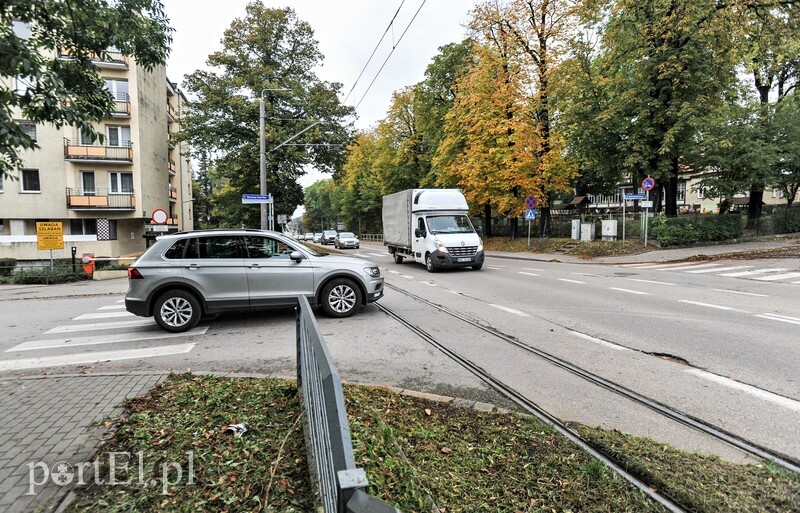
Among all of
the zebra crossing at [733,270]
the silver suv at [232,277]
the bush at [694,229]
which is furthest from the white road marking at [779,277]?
the silver suv at [232,277]

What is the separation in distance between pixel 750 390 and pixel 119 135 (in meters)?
36.7

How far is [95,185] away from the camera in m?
29.7

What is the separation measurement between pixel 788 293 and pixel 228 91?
31104mm

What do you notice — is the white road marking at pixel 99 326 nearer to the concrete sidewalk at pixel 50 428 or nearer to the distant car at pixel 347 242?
the concrete sidewalk at pixel 50 428

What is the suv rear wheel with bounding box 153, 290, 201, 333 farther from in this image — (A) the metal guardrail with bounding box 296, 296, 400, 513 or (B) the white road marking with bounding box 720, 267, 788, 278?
(B) the white road marking with bounding box 720, 267, 788, 278

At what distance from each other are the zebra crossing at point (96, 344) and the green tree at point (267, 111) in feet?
69.8

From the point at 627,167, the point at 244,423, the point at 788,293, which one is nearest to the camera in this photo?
the point at 244,423

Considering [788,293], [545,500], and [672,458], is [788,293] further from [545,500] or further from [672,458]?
[545,500]

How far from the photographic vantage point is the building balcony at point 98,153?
28.5 m

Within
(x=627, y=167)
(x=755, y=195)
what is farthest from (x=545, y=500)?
(x=755, y=195)

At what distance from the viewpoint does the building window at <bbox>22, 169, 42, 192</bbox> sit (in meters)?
28.1

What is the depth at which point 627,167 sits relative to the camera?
2197cm

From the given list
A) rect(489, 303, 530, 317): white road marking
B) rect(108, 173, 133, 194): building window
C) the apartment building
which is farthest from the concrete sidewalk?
rect(108, 173, 133, 194): building window

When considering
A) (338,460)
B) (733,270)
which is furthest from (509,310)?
(733,270)
